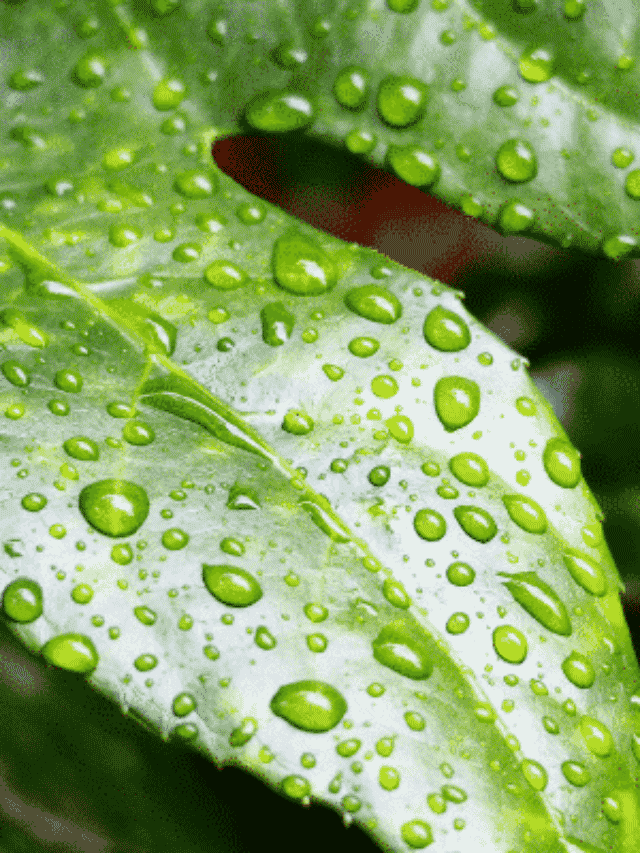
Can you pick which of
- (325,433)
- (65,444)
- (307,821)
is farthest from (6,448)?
(307,821)

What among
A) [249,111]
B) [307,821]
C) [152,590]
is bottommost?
[307,821]

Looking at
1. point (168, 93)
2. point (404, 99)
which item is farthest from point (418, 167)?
point (168, 93)

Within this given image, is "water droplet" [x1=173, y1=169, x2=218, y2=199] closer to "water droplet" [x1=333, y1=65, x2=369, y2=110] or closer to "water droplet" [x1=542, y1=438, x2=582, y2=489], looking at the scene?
"water droplet" [x1=333, y1=65, x2=369, y2=110]

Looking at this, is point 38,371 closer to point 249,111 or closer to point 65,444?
point 65,444

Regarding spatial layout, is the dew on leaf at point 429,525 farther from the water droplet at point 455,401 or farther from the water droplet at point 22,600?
the water droplet at point 22,600

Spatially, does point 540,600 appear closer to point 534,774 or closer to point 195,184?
point 534,774

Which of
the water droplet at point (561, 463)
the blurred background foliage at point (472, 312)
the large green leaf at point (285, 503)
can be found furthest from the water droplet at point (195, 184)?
the water droplet at point (561, 463)
